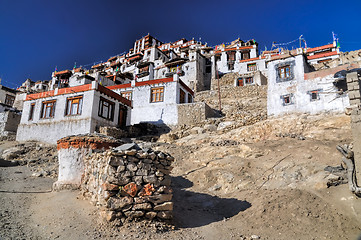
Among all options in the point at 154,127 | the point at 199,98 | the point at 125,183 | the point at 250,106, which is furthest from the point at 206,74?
the point at 125,183

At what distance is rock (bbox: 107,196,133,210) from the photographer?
6.42m

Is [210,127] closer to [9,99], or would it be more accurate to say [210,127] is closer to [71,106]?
[71,106]

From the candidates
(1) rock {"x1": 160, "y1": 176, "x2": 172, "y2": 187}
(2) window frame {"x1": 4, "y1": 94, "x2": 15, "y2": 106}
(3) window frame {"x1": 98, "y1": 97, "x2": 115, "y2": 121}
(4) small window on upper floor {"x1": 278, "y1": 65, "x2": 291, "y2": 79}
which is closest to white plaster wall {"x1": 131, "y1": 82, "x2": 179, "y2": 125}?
(3) window frame {"x1": 98, "y1": 97, "x2": 115, "y2": 121}

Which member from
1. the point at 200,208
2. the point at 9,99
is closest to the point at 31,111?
the point at 200,208

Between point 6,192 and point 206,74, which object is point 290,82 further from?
point 206,74

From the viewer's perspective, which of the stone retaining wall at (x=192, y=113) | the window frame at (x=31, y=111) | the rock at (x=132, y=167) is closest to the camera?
the rock at (x=132, y=167)

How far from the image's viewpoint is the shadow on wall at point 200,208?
8.12m

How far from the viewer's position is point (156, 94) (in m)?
30.2

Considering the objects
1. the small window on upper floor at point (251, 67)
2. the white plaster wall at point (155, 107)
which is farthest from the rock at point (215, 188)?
the small window on upper floor at point (251, 67)

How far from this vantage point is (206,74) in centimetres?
5112

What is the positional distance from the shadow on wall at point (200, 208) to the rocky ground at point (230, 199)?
4cm

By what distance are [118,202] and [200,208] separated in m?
4.47

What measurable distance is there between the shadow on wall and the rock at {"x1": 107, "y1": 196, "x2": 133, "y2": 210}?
185cm

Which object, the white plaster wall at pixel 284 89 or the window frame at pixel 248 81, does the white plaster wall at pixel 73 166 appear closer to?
the white plaster wall at pixel 284 89
